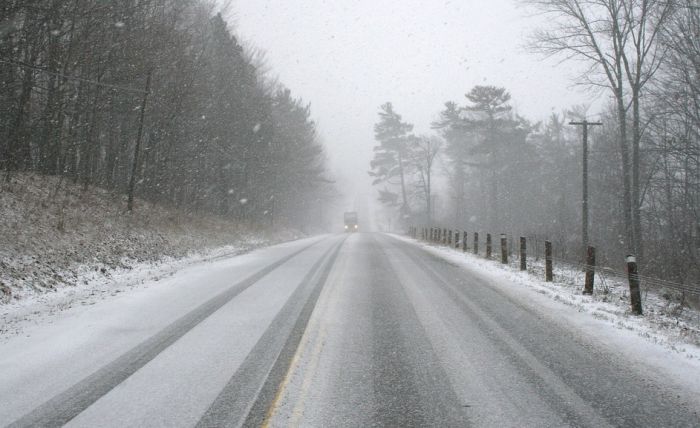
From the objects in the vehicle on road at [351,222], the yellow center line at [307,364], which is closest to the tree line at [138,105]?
the yellow center line at [307,364]

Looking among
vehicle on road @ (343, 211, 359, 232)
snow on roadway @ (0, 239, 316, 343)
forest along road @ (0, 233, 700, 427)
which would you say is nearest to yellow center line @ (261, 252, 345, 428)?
forest along road @ (0, 233, 700, 427)

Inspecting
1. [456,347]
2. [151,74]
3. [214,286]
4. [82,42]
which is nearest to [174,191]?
[151,74]

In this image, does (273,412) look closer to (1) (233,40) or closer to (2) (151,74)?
(2) (151,74)

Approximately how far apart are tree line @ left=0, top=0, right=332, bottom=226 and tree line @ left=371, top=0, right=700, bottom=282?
18.4 metres

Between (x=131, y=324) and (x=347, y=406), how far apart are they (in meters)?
4.15

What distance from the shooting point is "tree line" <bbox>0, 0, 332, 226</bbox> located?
1440 centimetres

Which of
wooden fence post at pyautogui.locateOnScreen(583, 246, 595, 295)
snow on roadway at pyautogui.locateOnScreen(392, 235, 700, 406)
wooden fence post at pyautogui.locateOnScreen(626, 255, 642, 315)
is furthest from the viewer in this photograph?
wooden fence post at pyautogui.locateOnScreen(583, 246, 595, 295)

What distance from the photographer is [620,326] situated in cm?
607

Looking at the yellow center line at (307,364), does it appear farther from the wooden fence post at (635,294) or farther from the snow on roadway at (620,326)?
the wooden fence post at (635,294)

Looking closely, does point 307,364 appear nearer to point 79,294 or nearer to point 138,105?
point 79,294

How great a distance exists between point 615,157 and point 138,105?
107 feet

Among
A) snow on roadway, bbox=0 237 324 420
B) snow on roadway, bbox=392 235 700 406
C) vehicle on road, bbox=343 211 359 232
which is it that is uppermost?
vehicle on road, bbox=343 211 359 232

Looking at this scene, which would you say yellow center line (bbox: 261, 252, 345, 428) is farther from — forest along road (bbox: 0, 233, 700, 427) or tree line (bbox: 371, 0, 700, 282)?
tree line (bbox: 371, 0, 700, 282)

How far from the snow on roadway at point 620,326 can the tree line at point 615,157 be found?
7.69m
